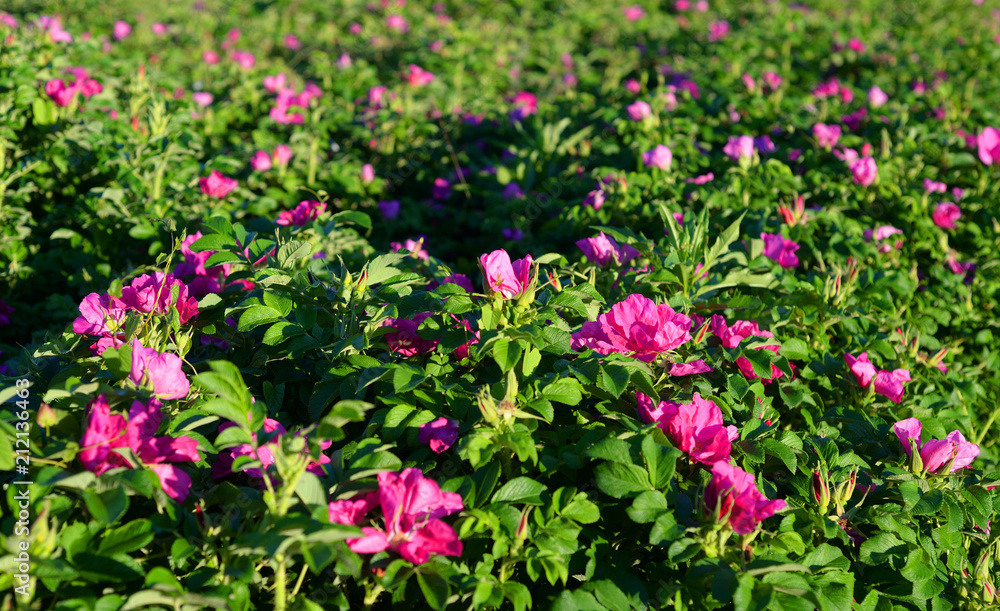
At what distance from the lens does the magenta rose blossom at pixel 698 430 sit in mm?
1450

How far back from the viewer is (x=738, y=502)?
51.9 inches

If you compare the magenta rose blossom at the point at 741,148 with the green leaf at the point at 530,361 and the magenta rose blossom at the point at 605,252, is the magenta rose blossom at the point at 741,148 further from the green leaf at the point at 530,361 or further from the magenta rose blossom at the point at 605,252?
the green leaf at the point at 530,361

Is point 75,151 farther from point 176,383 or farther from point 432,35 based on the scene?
point 432,35

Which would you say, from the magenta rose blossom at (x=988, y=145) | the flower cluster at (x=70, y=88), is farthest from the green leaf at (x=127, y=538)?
the magenta rose blossom at (x=988, y=145)

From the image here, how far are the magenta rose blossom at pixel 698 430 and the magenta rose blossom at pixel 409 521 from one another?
1.62 ft

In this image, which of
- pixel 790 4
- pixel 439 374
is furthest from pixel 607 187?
pixel 790 4

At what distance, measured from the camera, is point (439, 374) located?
1.60 metres

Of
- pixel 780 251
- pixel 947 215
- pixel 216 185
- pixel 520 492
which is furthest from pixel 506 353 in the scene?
pixel 947 215

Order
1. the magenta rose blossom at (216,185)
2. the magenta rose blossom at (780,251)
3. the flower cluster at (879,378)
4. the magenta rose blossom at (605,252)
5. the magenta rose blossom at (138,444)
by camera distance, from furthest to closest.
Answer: the magenta rose blossom at (216,185) < the magenta rose blossom at (780,251) < the magenta rose blossom at (605,252) < the flower cluster at (879,378) < the magenta rose blossom at (138,444)

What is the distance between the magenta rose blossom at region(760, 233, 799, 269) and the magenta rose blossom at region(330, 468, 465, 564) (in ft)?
5.06

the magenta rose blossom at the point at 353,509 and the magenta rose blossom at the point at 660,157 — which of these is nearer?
the magenta rose blossom at the point at 353,509

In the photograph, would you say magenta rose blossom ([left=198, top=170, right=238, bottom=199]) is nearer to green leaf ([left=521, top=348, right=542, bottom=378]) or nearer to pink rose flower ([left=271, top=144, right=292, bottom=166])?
pink rose flower ([left=271, top=144, right=292, bottom=166])

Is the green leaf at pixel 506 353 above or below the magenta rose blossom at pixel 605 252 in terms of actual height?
above

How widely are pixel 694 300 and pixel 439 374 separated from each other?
0.76m
